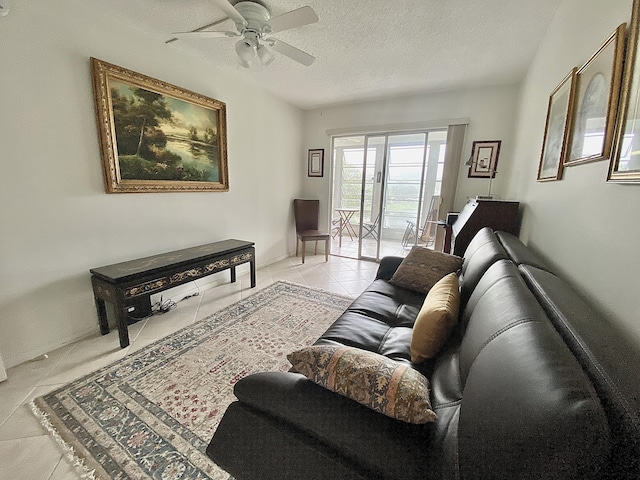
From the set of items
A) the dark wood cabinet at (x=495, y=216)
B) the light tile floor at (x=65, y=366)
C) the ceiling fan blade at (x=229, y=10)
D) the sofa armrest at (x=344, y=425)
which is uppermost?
the ceiling fan blade at (x=229, y=10)

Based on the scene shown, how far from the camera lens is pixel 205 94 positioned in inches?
110

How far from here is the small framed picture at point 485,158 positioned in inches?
130

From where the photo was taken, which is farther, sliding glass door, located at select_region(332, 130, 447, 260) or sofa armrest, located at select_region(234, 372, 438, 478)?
sliding glass door, located at select_region(332, 130, 447, 260)

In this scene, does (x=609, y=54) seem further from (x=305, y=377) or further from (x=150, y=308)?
(x=150, y=308)

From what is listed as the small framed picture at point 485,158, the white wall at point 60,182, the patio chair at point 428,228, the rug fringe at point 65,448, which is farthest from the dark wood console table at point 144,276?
the small framed picture at point 485,158

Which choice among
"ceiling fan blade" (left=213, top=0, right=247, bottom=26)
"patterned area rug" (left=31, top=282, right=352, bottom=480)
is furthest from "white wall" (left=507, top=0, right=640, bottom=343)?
"ceiling fan blade" (left=213, top=0, right=247, bottom=26)

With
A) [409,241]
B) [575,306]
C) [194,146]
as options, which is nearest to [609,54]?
[575,306]

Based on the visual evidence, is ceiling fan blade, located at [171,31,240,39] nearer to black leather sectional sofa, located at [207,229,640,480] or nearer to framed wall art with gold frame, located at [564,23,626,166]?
framed wall art with gold frame, located at [564,23,626,166]

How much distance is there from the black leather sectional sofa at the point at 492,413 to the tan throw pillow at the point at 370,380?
0.04m

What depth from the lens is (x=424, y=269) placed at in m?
1.99

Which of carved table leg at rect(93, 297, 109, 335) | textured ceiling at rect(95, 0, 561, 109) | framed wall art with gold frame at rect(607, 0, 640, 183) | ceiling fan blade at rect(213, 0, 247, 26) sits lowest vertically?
carved table leg at rect(93, 297, 109, 335)

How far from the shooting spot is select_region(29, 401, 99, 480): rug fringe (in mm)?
1113

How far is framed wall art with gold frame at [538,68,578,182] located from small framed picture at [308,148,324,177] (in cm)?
306

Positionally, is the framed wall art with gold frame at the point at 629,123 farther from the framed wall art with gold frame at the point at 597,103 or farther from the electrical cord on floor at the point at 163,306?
the electrical cord on floor at the point at 163,306
